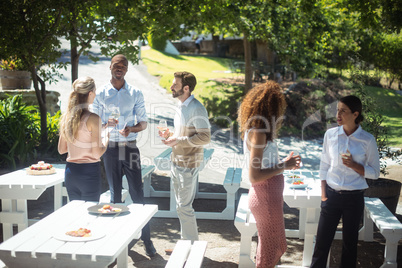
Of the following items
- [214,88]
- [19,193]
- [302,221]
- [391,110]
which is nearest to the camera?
[19,193]

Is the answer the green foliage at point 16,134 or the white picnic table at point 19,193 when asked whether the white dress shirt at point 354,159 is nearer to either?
the white picnic table at point 19,193

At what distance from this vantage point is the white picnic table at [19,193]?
5.02 m

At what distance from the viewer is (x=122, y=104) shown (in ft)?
17.5

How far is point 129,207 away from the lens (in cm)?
422

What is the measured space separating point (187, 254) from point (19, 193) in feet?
6.90

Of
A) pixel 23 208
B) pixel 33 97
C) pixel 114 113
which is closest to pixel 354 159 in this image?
pixel 114 113

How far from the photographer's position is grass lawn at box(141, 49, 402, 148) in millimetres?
16261

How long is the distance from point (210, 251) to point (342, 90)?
15671 mm

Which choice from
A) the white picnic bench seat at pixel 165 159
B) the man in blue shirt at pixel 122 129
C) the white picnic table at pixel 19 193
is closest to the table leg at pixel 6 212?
the white picnic table at pixel 19 193

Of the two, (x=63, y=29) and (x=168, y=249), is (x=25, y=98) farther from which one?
(x=168, y=249)

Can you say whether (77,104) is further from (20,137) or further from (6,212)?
(20,137)

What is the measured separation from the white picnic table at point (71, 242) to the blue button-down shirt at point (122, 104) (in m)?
1.54

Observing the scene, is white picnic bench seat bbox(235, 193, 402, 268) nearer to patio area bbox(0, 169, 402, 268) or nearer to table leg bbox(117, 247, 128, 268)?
patio area bbox(0, 169, 402, 268)

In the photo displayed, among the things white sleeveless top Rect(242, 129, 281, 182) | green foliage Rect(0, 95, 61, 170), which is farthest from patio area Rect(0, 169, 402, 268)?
white sleeveless top Rect(242, 129, 281, 182)
